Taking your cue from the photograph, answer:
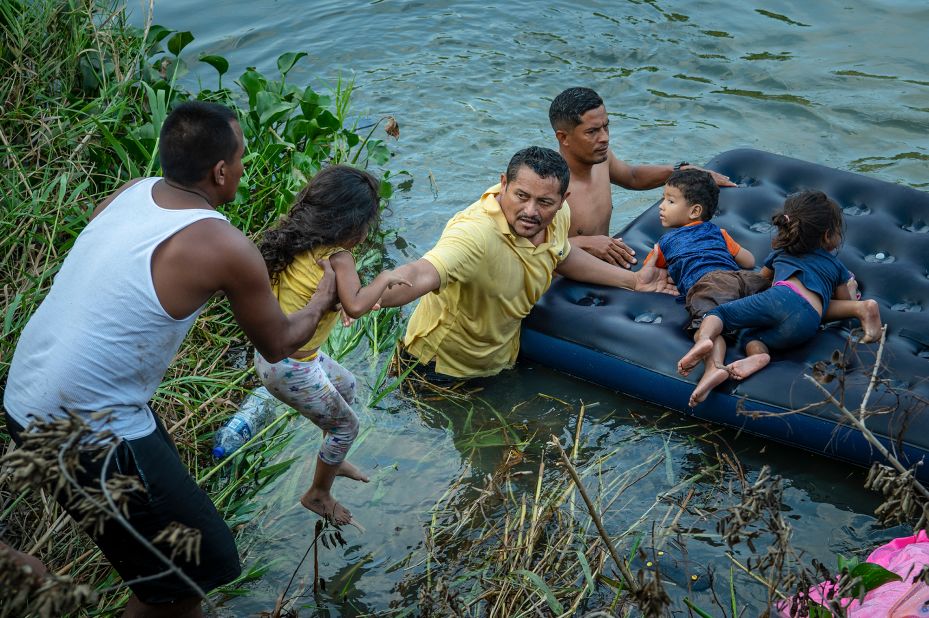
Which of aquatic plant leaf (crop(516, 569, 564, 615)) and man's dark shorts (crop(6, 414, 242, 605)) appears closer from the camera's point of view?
man's dark shorts (crop(6, 414, 242, 605))

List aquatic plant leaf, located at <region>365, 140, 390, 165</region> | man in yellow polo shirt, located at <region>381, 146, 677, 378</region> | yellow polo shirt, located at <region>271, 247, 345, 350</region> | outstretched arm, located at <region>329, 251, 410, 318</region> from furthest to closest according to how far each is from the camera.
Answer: aquatic plant leaf, located at <region>365, 140, 390, 165</region> < man in yellow polo shirt, located at <region>381, 146, 677, 378</region> < yellow polo shirt, located at <region>271, 247, 345, 350</region> < outstretched arm, located at <region>329, 251, 410, 318</region>

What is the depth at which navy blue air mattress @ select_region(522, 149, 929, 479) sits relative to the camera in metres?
4.16

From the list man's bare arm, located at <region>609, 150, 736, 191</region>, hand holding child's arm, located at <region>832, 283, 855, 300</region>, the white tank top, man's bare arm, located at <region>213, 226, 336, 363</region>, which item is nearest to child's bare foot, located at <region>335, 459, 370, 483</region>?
man's bare arm, located at <region>213, 226, 336, 363</region>

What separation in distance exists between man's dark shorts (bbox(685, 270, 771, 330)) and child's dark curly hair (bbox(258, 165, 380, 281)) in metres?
1.87

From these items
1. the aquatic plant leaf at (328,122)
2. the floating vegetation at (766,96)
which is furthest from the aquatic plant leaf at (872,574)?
the floating vegetation at (766,96)

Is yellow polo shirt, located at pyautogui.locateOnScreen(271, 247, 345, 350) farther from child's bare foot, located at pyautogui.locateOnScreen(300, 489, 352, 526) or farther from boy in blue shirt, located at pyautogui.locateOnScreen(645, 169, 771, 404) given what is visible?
boy in blue shirt, located at pyautogui.locateOnScreen(645, 169, 771, 404)

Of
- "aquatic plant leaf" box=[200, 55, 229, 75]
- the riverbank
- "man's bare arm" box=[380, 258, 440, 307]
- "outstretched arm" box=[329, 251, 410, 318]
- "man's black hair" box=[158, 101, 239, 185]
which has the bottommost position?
the riverbank

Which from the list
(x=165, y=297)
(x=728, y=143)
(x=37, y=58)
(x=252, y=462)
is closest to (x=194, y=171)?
(x=165, y=297)

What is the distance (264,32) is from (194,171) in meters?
6.65

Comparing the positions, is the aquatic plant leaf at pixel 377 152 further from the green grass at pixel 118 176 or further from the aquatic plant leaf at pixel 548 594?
the aquatic plant leaf at pixel 548 594

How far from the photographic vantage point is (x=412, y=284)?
403 centimetres

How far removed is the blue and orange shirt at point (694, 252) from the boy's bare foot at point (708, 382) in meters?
0.61

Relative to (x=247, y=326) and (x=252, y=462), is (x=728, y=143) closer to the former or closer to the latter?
(x=252, y=462)

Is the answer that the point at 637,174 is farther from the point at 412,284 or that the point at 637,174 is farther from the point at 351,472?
the point at 351,472
